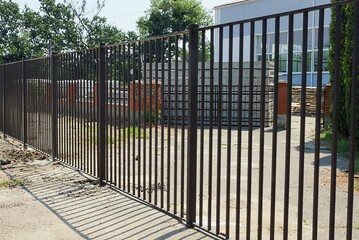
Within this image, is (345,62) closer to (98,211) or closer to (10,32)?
(98,211)

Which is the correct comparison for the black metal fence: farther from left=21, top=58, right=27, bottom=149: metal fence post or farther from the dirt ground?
the dirt ground

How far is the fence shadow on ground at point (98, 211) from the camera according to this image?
4.22 m

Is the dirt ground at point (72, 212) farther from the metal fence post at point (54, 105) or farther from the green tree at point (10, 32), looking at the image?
the green tree at point (10, 32)

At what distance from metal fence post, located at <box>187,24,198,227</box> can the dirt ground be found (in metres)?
0.23

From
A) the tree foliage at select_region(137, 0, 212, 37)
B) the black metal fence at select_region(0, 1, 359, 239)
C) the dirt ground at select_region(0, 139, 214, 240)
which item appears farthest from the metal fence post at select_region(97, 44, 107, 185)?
the tree foliage at select_region(137, 0, 212, 37)

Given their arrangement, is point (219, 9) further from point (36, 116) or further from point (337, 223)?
point (337, 223)

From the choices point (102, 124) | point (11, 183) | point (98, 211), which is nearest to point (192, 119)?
point (98, 211)

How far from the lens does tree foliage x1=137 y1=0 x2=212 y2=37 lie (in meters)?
38.9

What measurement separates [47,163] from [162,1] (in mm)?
34102

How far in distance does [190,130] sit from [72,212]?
174cm

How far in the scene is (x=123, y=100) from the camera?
5.85 m

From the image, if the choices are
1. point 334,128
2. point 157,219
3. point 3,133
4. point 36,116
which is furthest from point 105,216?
point 3,133

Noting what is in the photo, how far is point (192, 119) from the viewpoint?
4.43 meters

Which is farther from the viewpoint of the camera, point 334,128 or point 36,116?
point 36,116
